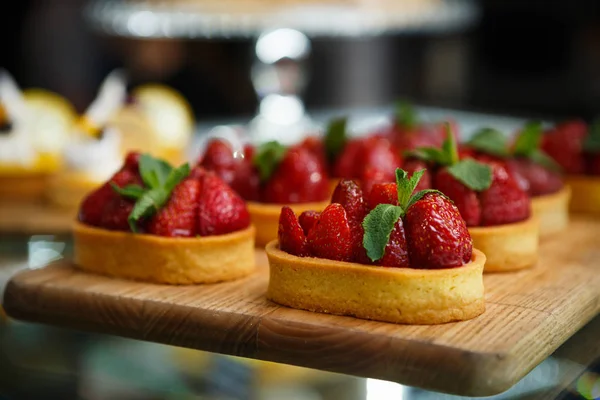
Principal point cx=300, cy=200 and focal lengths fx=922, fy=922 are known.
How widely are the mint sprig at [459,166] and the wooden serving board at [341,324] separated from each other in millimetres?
265

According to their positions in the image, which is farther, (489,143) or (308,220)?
(489,143)

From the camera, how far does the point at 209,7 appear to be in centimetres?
447

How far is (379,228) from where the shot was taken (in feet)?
6.71

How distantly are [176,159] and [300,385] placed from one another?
1881 millimetres

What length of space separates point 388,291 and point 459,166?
0.61m

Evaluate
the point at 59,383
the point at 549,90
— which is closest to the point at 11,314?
the point at 59,383

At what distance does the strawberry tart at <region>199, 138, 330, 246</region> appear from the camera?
113 inches

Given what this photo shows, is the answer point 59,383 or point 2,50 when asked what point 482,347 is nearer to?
point 59,383

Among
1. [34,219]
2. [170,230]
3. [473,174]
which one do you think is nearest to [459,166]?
[473,174]

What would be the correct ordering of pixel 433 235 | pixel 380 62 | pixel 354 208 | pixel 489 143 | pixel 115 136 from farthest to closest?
pixel 380 62 < pixel 115 136 < pixel 489 143 < pixel 354 208 < pixel 433 235

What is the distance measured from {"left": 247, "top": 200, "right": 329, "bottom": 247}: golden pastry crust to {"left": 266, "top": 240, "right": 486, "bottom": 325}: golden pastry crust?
642 mm

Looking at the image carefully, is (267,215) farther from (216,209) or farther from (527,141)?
(527,141)

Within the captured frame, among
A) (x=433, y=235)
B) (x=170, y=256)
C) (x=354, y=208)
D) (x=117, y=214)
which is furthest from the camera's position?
(x=117, y=214)

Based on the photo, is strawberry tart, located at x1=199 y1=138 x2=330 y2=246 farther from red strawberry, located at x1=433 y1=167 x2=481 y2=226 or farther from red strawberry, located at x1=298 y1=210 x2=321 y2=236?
red strawberry, located at x1=298 y1=210 x2=321 y2=236
